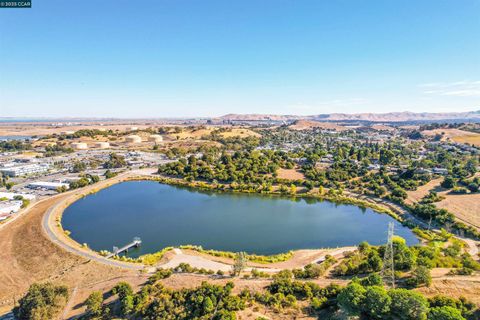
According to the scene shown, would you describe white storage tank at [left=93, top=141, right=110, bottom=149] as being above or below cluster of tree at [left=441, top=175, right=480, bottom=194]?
above

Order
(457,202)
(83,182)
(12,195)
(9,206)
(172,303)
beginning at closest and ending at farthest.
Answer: (172,303), (9,206), (457,202), (12,195), (83,182)

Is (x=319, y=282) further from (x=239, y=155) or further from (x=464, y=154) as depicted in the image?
(x=464, y=154)

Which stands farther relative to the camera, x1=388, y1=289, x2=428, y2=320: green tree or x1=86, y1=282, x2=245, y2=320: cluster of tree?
x1=86, y1=282, x2=245, y2=320: cluster of tree

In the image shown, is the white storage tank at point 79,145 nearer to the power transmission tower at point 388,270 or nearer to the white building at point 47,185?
the white building at point 47,185

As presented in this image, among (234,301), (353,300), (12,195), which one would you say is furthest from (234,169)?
(353,300)

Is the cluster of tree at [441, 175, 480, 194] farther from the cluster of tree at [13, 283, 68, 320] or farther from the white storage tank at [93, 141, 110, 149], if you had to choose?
the white storage tank at [93, 141, 110, 149]

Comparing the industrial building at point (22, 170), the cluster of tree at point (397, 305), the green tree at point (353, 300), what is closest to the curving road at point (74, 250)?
the green tree at point (353, 300)

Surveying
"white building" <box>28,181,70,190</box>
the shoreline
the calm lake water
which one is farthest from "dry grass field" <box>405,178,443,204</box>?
"white building" <box>28,181,70,190</box>

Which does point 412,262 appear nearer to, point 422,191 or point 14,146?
point 422,191
